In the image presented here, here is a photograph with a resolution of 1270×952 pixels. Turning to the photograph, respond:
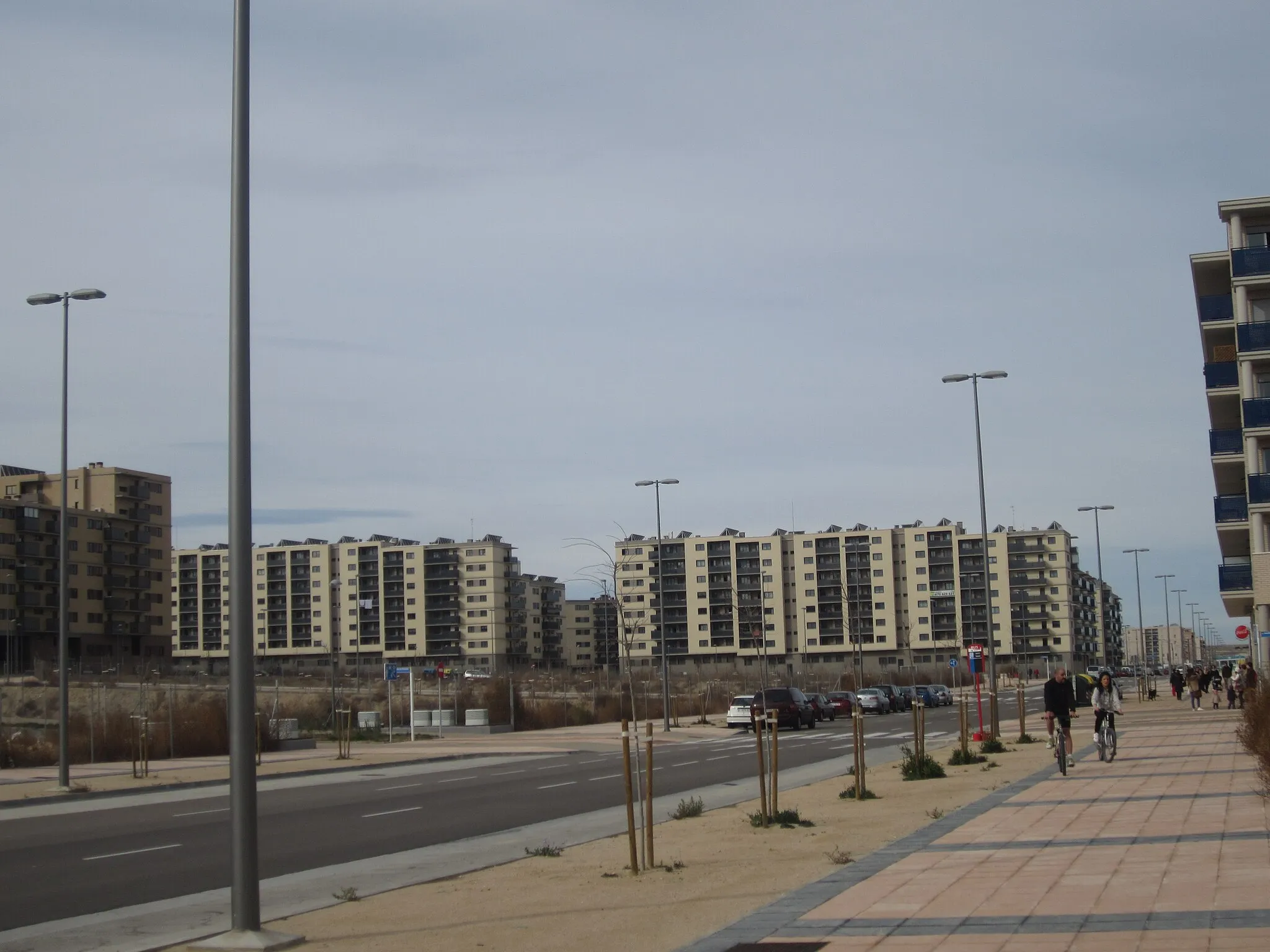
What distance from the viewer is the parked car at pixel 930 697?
7194cm

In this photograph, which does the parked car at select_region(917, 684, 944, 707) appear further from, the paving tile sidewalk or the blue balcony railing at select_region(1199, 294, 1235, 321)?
the paving tile sidewalk

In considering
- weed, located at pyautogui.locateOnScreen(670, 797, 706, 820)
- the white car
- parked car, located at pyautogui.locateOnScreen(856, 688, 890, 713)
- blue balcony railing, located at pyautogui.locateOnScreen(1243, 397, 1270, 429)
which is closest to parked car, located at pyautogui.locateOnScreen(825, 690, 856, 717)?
parked car, located at pyautogui.locateOnScreen(856, 688, 890, 713)

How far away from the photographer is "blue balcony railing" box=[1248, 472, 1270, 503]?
2055 inches

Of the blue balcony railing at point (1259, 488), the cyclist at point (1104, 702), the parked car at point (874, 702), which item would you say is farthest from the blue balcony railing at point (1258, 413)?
the cyclist at point (1104, 702)

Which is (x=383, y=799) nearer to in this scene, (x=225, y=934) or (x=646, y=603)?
(x=225, y=934)

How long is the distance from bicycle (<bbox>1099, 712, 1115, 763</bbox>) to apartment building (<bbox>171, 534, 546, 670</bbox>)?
15206 cm

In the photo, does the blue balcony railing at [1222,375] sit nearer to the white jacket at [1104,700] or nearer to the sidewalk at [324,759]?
the sidewalk at [324,759]

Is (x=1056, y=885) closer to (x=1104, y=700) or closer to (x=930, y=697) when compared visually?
(x=1104, y=700)

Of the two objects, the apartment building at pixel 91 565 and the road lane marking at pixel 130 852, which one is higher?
the apartment building at pixel 91 565

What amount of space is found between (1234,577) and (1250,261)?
1341 centimetres

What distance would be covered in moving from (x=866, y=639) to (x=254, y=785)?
164m

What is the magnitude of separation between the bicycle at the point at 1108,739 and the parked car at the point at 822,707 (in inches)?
1129

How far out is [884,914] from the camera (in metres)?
9.46

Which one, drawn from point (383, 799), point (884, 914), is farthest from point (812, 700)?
point (884, 914)
